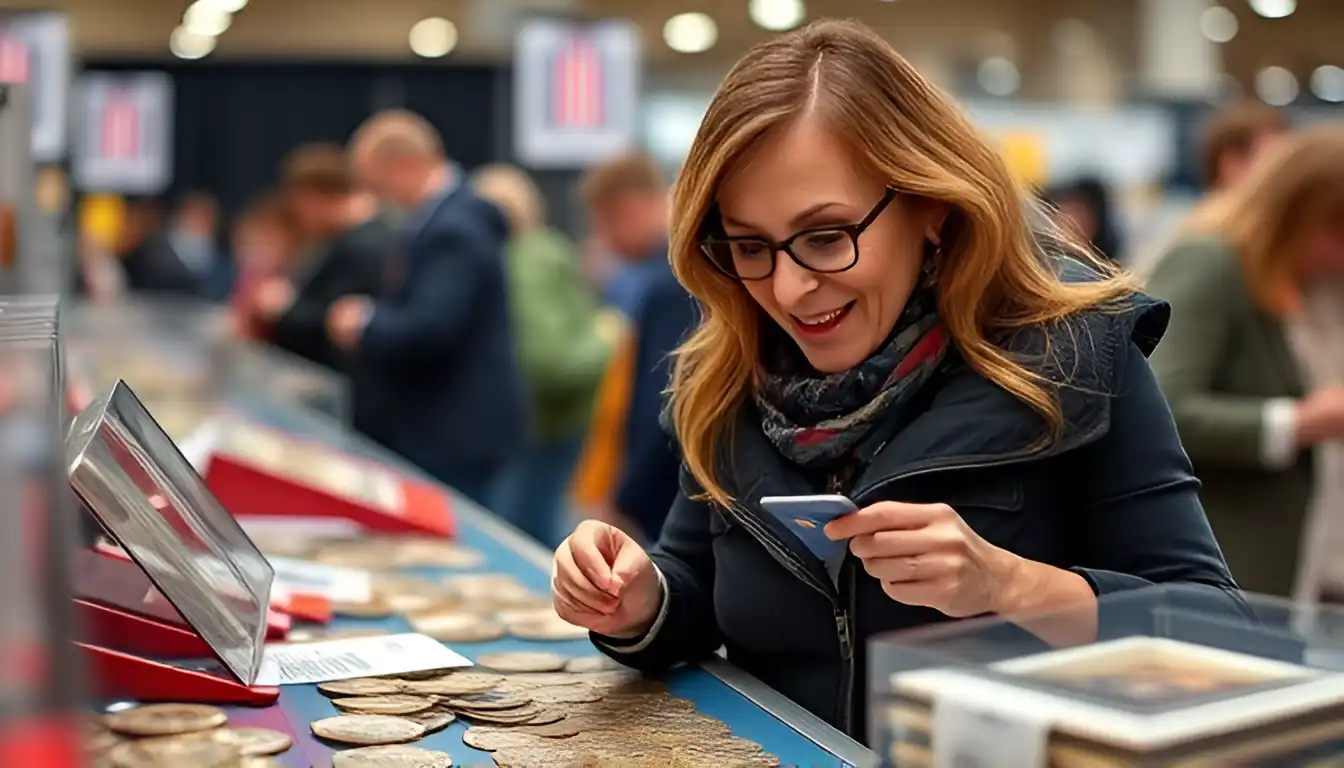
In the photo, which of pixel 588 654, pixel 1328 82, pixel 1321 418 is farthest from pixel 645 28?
pixel 588 654

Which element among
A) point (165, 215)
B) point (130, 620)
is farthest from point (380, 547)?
point (165, 215)

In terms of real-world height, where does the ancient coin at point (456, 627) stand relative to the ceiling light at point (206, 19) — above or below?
below

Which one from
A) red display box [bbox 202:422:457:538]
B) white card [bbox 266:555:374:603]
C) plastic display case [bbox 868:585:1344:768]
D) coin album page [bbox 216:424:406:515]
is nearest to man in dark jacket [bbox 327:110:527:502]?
coin album page [bbox 216:424:406:515]

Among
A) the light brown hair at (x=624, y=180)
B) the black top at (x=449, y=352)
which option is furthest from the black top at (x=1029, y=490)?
the light brown hair at (x=624, y=180)

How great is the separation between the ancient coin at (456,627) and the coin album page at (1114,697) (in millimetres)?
935

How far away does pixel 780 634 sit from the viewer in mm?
1611

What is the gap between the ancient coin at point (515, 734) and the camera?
4.64ft

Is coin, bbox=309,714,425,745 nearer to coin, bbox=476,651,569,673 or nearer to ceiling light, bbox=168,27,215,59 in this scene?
coin, bbox=476,651,569,673

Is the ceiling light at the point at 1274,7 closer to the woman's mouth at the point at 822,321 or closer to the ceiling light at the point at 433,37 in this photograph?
the ceiling light at the point at 433,37

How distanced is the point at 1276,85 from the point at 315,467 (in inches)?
787

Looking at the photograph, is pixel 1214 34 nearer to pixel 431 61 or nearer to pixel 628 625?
pixel 431 61

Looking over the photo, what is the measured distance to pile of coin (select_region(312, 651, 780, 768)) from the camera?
Answer: 1372mm

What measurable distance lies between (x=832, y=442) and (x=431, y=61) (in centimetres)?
1684

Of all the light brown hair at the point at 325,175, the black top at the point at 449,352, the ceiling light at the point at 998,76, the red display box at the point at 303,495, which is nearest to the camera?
the red display box at the point at 303,495
